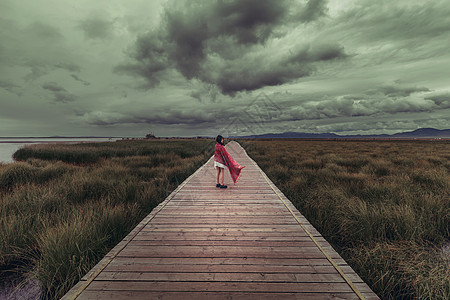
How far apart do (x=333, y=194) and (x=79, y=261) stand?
19.6 feet

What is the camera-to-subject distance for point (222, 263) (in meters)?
2.48

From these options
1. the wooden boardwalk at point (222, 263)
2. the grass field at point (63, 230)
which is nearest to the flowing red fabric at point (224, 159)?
the grass field at point (63, 230)

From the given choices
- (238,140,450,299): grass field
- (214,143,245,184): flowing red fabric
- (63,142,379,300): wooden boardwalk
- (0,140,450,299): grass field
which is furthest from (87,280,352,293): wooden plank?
(214,143,245,184): flowing red fabric

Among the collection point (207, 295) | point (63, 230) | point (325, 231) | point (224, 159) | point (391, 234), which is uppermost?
point (224, 159)

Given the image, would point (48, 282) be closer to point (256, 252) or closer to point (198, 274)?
point (198, 274)

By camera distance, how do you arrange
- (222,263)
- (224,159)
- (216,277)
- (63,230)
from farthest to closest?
(224,159), (63,230), (222,263), (216,277)

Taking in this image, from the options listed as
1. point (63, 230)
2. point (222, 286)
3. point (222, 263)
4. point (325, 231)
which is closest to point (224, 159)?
point (325, 231)

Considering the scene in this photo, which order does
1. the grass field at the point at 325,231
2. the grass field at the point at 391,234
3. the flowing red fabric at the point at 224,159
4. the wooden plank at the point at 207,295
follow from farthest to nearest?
the flowing red fabric at the point at 224,159 → the grass field at the point at 325,231 → the grass field at the point at 391,234 → the wooden plank at the point at 207,295

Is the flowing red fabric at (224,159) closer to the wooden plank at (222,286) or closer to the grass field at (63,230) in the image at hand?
the grass field at (63,230)

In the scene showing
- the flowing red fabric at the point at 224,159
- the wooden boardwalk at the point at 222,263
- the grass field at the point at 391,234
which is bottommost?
the grass field at the point at 391,234

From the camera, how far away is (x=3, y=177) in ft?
25.6

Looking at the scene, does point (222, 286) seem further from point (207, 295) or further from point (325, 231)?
point (325, 231)

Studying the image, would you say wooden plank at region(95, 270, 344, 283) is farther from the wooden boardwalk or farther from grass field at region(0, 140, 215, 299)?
grass field at region(0, 140, 215, 299)

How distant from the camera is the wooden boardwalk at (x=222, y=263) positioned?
6.67ft
